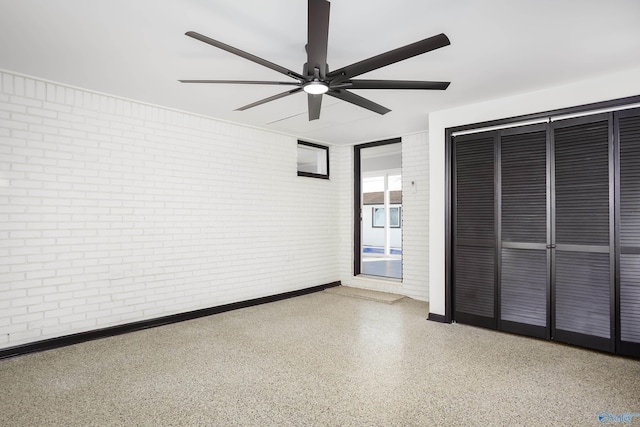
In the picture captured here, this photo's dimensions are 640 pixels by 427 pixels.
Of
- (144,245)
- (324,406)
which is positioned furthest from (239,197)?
(324,406)

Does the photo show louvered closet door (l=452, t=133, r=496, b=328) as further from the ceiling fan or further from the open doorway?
the open doorway

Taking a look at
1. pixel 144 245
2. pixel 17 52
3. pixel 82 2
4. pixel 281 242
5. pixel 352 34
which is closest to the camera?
pixel 82 2

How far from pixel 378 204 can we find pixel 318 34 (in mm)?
11739

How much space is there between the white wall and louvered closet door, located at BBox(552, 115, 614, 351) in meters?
0.26

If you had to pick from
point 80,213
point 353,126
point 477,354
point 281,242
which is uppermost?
point 353,126

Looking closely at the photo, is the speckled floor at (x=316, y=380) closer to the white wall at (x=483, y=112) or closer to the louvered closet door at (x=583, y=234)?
the louvered closet door at (x=583, y=234)

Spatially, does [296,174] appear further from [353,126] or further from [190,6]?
[190,6]

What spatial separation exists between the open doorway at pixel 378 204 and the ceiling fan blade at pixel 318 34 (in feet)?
12.9

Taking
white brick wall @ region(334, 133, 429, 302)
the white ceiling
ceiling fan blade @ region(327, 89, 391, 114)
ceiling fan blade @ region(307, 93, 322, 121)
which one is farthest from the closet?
ceiling fan blade @ region(307, 93, 322, 121)

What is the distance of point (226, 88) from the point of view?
3719 millimetres

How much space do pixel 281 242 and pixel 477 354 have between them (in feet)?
11.0

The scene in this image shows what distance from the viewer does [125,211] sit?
13.3 feet

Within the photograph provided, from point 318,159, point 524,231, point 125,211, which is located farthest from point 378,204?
point 125,211

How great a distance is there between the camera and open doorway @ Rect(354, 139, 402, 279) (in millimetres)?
6750
